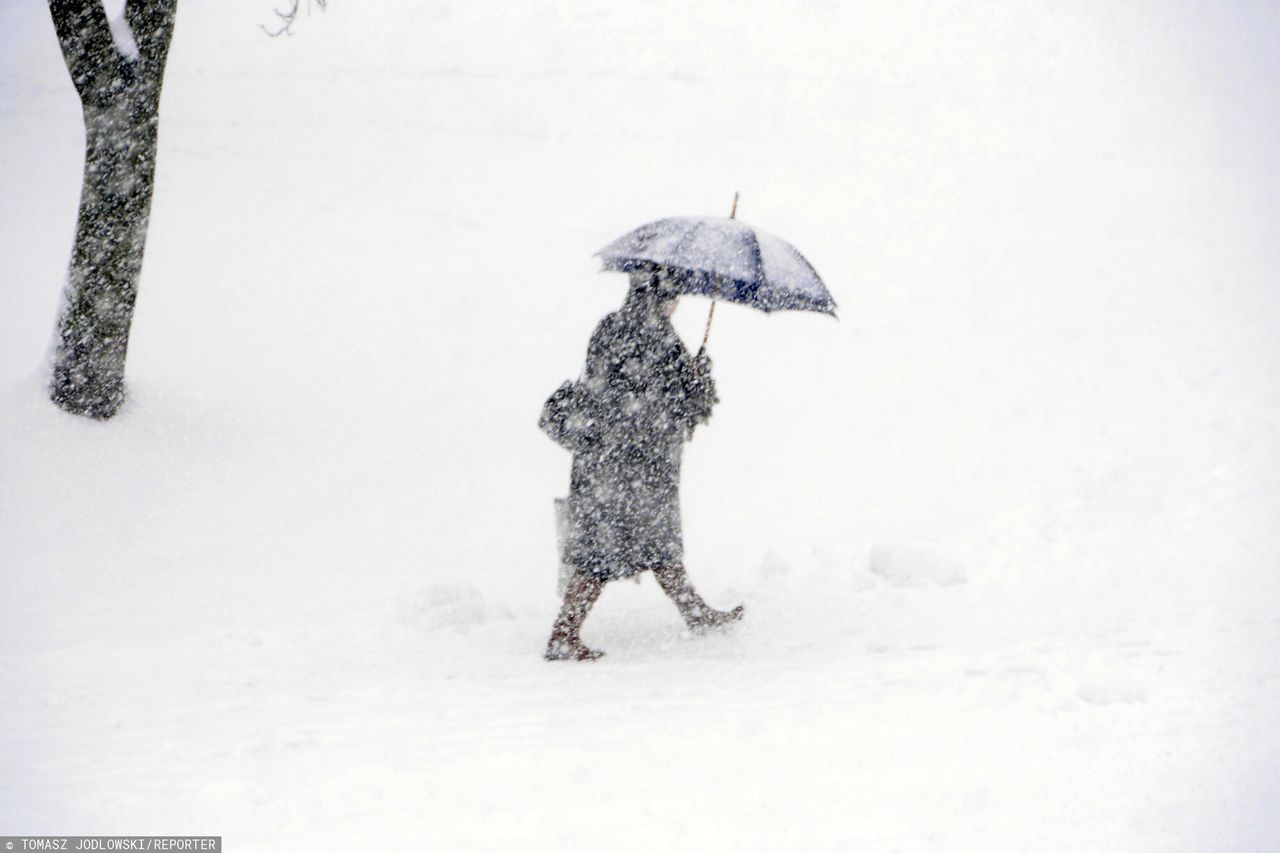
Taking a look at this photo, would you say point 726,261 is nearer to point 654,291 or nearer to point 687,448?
point 654,291

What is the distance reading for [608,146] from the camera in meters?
17.7

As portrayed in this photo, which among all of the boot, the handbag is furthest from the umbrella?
the boot

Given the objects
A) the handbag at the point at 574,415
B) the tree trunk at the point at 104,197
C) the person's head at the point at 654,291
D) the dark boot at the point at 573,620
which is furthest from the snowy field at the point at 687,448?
the person's head at the point at 654,291

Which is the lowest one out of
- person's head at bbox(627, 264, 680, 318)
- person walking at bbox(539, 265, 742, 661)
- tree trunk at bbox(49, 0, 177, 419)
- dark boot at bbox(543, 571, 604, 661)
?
dark boot at bbox(543, 571, 604, 661)

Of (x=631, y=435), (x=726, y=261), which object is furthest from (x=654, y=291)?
(x=631, y=435)

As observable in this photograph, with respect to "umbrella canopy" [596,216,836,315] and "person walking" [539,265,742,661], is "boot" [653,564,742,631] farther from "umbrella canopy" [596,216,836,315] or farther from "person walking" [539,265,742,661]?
"umbrella canopy" [596,216,836,315]

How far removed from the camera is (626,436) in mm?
5074

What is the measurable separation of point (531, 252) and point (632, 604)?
329 inches

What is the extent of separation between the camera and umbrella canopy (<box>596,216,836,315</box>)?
16.1 feet

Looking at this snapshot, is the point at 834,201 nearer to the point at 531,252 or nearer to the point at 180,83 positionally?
the point at 531,252

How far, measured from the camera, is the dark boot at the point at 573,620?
5.12 meters

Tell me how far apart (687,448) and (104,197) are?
483cm

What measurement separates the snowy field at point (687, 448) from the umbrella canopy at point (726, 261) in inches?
64.6

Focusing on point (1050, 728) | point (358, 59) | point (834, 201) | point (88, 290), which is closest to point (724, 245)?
point (1050, 728)
